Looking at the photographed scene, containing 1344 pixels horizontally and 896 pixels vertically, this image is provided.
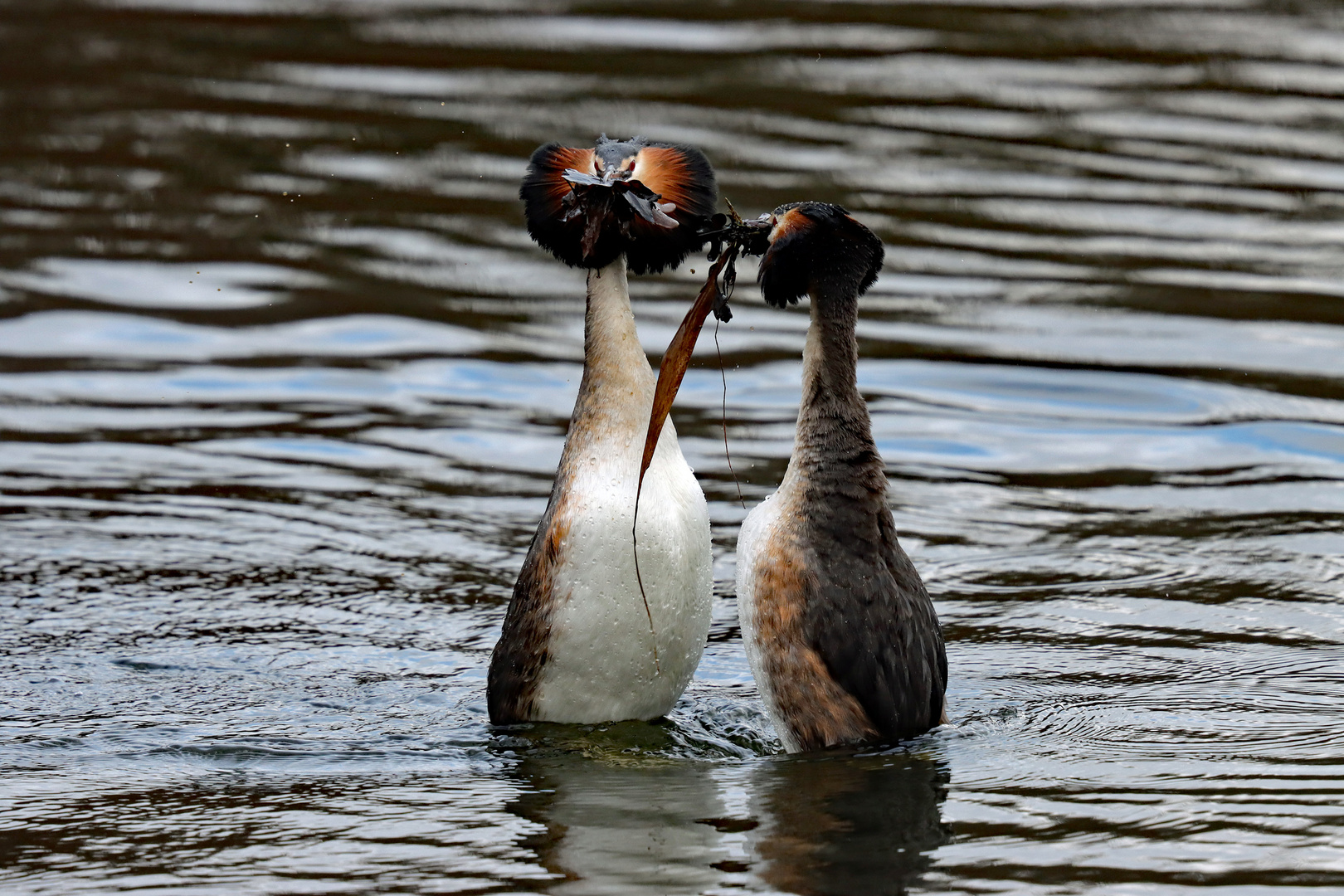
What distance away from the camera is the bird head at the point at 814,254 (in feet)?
21.4

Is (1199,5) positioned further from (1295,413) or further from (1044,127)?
(1295,413)

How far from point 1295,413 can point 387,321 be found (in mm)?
6074

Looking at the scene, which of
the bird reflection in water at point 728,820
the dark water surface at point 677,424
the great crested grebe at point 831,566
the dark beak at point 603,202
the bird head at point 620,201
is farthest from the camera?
the bird head at point 620,201

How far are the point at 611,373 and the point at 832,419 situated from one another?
99cm

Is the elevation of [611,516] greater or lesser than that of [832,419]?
lesser

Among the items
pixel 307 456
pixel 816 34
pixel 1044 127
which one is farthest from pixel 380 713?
pixel 816 34

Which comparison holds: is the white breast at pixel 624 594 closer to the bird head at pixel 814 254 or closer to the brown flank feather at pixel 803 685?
the brown flank feather at pixel 803 685

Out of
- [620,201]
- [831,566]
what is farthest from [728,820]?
[620,201]

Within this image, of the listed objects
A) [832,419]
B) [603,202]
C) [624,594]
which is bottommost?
[624,594]

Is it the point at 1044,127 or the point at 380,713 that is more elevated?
the point at 1044,127

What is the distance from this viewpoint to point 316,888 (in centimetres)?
519

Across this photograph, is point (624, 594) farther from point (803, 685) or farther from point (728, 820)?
point (728, 820)

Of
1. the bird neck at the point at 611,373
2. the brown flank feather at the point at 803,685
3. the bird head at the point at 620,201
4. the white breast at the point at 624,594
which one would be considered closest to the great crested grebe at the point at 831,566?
the brown flank feather at the point at 803,685

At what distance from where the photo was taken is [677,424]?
1141cm
